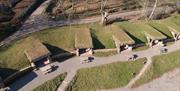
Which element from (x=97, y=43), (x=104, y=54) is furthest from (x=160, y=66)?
(x=97, y=43)

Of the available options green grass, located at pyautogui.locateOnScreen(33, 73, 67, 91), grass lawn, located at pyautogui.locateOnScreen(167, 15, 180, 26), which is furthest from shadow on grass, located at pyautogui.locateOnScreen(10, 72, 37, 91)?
grass lawn, located at pyautogui.locateOnScreen(167, 15, 180, 26)

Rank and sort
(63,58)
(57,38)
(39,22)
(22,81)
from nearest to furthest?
(22,81), (63,58), (57,38), (39,22)

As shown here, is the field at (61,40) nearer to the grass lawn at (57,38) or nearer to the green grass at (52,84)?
the grass lawn at (57,38)

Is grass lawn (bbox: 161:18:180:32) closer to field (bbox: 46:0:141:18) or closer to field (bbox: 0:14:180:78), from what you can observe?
field (bbox: 0:14:180:78)

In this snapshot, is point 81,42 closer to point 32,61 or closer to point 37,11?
point 32,61

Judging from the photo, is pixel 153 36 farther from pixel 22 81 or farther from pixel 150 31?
pixel 22 81

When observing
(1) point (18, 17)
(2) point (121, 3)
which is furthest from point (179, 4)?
(1) point (18, 17)
